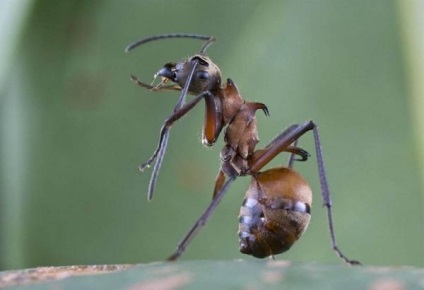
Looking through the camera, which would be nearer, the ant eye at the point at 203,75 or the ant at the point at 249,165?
the ant at the point at 249,165

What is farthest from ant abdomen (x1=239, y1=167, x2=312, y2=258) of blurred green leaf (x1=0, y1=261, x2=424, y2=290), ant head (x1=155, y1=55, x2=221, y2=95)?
blurred green leaf (x1=0, y1=261, x2=424, y2=290)

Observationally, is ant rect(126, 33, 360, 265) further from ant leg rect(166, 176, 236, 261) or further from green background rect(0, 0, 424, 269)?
green background rect(0, 0, 424, 269)

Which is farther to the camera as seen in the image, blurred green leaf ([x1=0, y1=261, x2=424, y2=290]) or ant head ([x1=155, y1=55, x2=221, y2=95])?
ant head ([x1=155, y1=55, x2=221, y2=95])

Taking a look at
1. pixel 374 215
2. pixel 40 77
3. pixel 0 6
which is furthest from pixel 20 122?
pixel 374 215

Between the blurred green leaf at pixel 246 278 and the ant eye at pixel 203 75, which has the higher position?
the ant eye at pixel 203 75

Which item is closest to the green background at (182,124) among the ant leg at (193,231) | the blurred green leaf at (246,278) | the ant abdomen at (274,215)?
the ant abdomen at (274,215)

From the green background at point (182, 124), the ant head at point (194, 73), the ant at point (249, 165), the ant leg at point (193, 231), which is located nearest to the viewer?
the ant leg at point (193, 231)

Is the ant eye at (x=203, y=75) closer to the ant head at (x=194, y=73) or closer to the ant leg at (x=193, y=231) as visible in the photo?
the ant head at (x=194, y=73)
